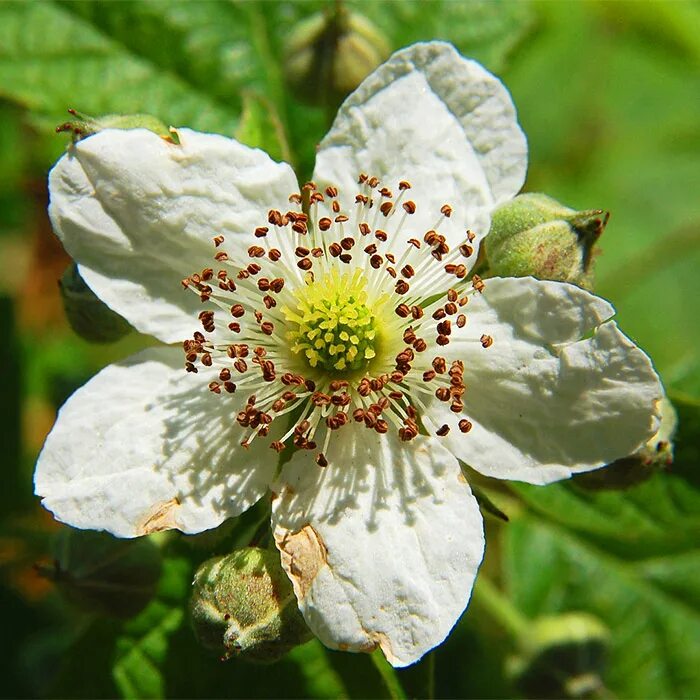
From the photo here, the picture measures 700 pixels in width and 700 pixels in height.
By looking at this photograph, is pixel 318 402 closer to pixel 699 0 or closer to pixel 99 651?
pixel 99 651

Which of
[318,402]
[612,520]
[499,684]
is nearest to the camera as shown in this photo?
[318,402]

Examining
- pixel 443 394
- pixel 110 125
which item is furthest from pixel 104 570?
pixel 110 125

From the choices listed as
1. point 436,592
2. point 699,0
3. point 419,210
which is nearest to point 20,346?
point 419,210

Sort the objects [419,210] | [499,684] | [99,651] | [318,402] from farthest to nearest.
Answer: [499,684] < [99,651] < [419,210] < [318,402]

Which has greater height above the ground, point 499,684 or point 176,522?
point 176,522

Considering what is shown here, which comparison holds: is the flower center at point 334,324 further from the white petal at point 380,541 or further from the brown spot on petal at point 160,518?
the brown spot on petal at point 160,518

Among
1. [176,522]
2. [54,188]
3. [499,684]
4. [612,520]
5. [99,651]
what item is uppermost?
[54,188]

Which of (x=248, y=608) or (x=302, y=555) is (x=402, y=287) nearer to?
(x=302, y=555)

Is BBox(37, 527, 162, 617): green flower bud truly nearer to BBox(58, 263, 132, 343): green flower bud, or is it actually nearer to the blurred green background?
the blurred green background
